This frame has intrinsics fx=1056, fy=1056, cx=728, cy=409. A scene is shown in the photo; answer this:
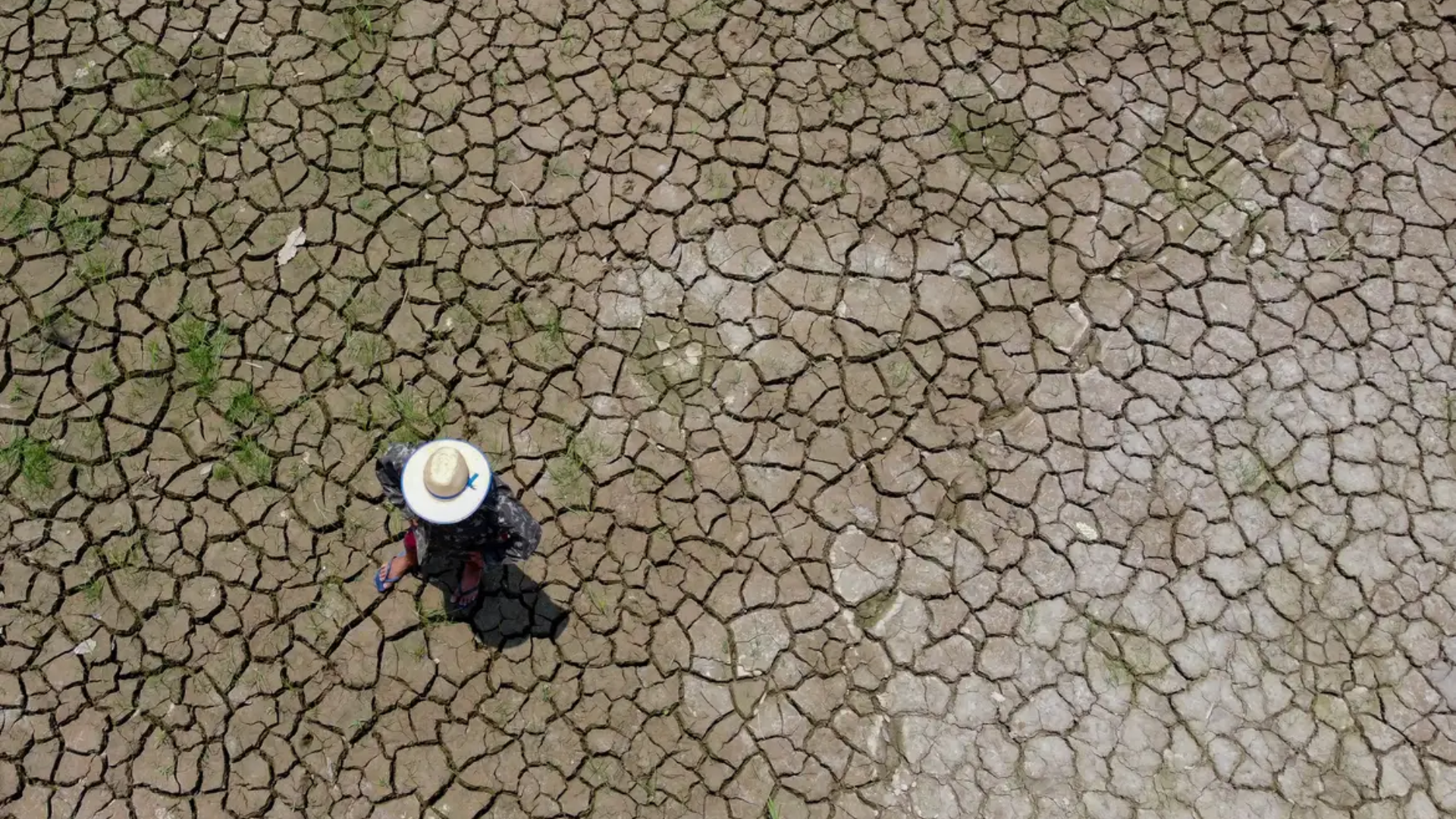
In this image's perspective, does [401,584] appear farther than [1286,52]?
No

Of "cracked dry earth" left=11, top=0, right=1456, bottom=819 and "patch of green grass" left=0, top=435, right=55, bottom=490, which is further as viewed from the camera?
"patch of green grass" left=0, top=435, right=55, bottom=490

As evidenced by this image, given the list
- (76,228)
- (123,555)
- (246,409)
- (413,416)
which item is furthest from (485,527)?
(76,228)

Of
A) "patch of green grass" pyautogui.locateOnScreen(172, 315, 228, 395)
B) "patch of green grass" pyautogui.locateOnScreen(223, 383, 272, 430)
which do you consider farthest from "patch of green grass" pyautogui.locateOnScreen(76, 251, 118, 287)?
"patch of green grass" pyautogui.locateOnScreen(223, 383, 272, 430)

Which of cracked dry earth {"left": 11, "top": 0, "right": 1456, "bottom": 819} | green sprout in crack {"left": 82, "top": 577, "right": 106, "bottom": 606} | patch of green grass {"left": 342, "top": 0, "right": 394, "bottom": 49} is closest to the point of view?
cracked dry earth {"left": 11, "top": 0, "right": 1456, "bottom": 819}

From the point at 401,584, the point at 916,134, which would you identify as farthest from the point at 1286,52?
the point at 401,584

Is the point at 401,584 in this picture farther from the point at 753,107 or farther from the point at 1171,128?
the point at 1171,128

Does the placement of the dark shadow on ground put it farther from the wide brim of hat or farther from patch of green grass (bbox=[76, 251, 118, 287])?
patch of green grass (bbox=[76, 251, 118, 287])
